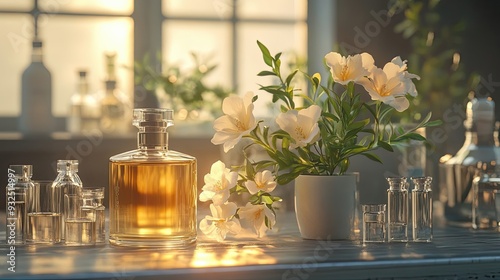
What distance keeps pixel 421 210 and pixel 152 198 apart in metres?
0.41

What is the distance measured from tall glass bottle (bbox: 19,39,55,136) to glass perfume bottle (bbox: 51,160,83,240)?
1.19 meters

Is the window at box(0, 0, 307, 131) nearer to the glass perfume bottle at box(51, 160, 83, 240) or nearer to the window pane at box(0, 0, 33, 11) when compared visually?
the window pane at box(0, 0, 33, 11)

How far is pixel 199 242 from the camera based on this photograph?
Answer: 124 centimetres

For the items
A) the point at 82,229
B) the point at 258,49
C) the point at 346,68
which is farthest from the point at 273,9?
the point at 82,229

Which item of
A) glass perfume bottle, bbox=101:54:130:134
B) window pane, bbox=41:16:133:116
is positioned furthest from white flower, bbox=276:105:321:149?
window pane, bbox=41:16:133:116

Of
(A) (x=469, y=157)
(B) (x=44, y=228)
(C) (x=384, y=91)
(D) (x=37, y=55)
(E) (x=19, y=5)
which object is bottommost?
(B) (x=44, y=228)

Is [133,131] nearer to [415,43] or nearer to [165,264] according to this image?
[415,43]

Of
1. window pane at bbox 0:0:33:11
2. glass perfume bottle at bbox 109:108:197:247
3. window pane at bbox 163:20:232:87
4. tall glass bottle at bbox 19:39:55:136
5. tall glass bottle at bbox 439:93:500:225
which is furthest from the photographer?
window pane at bbox 163:20:232:87

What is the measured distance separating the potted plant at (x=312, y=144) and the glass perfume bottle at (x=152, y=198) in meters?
0.05

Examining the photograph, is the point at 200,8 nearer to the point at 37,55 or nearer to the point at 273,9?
the point at 273,9

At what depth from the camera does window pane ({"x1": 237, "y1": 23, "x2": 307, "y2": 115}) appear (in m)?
2.76

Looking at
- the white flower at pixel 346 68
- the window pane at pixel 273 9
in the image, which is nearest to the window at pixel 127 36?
the window pane at pixel 273 9

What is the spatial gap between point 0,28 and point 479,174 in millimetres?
1607

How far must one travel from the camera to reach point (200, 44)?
2.74 meters
